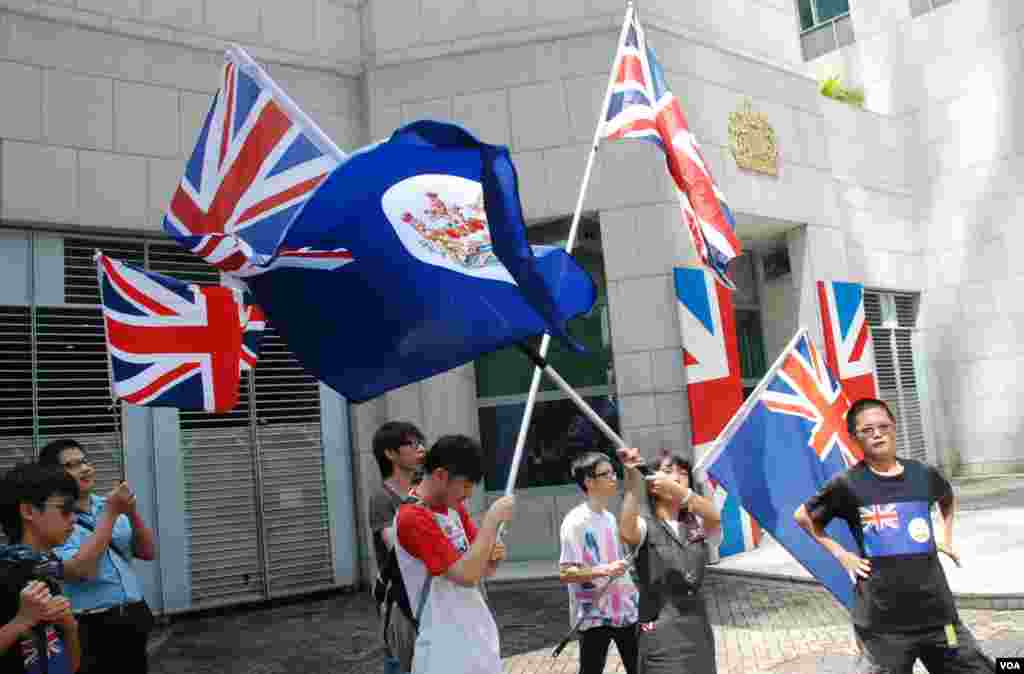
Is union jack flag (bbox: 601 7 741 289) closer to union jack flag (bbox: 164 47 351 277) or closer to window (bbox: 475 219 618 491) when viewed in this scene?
union jack flag (bbox: 164 47 351 277)

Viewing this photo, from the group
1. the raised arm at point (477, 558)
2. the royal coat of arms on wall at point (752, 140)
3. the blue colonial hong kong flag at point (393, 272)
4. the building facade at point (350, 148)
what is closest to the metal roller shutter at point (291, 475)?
the building facade at point (350, 148)

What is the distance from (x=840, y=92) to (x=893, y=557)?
47.9 ft

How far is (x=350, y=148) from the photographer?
11.4 metres

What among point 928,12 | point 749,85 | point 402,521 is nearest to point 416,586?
point 402,521

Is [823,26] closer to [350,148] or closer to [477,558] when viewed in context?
[350,148]

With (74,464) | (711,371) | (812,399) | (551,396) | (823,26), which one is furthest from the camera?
(823,26)

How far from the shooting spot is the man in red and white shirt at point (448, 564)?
329cm

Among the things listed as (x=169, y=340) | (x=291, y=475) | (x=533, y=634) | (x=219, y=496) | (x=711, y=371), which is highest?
(x=169, y=340)

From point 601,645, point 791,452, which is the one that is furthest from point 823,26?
point 601,645

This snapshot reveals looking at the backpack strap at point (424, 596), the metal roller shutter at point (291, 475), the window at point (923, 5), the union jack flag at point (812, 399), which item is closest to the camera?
the backpack strap at point (424, 596)

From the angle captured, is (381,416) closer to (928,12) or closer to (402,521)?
(402,521)

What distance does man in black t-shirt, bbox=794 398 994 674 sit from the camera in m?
3.70

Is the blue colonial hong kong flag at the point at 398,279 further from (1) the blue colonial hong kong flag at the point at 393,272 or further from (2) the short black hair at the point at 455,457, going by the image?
(2) the short black hair at the point at 455,457

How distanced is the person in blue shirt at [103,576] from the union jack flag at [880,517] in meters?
3.09
